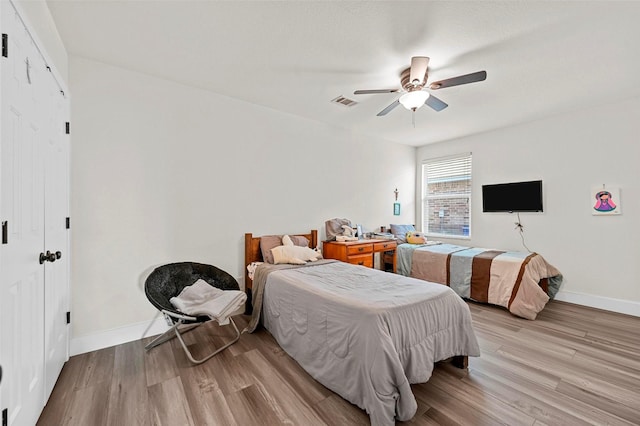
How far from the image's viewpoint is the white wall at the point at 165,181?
96.3 inches

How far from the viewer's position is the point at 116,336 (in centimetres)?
253

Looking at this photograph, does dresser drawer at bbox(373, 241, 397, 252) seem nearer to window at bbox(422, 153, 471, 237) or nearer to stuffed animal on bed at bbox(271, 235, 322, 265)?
stuffed animal on bed at bbox(271, 235, 322, 265)

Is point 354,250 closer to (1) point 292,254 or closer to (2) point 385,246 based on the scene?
(2) point 385,246

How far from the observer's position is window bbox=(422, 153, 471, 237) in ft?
16.3

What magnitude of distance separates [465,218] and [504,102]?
2218mm

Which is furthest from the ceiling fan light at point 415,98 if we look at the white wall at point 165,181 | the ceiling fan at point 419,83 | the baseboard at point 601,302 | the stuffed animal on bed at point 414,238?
A: the baseboard at point 601,302

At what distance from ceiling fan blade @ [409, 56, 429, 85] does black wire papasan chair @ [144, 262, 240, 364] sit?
272 centimetres

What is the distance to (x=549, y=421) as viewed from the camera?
1.63 meters

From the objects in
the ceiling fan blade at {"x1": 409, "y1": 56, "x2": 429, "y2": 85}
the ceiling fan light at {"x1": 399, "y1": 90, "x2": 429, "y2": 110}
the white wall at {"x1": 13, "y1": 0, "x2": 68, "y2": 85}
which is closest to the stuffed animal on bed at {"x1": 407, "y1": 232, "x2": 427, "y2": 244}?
the ceiling fan light at {"x1": 399, "y1": 90, "x2": 429, "y2": 110}

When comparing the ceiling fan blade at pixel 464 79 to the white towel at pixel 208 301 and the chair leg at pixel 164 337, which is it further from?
the chair leg at pixel 164 337

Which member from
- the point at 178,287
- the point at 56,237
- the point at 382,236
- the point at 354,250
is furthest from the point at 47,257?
the point at 382,236

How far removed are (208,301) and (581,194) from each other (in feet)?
16.2

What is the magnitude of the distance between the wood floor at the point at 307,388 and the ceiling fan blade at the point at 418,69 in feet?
8.30

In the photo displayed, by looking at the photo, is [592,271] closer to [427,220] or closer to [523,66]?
[427,220]
